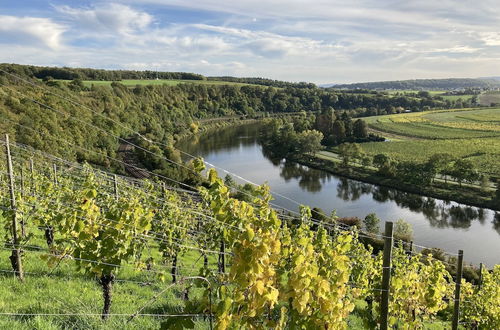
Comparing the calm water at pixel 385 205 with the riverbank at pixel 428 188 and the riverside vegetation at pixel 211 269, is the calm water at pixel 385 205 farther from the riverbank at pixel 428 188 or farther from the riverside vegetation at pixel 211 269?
the riverside vegetation at pixel 211 269

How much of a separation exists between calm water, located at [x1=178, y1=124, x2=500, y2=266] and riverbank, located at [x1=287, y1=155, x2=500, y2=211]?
2.17 ft

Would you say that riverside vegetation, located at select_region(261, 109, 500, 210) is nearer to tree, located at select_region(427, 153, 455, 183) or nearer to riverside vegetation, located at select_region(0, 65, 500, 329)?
tree, located at select_region(427, 153, 455, 183)

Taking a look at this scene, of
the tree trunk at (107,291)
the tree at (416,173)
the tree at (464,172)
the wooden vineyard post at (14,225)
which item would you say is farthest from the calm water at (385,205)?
the wooden vineyard post at (14,225)

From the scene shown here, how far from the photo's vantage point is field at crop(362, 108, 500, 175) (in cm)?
4791

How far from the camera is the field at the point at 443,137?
157ft

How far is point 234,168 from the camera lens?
46625 millimetres

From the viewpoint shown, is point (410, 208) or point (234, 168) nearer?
point (410, 208)

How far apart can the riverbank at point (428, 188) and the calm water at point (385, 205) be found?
661 mm

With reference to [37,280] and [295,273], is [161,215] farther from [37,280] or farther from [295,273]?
[295,273]

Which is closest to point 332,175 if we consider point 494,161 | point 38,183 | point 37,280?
point 494,161

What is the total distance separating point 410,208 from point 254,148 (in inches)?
1320

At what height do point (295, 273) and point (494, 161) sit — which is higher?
point (295, 273)

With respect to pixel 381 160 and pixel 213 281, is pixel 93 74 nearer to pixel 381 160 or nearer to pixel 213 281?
pixel 381 160

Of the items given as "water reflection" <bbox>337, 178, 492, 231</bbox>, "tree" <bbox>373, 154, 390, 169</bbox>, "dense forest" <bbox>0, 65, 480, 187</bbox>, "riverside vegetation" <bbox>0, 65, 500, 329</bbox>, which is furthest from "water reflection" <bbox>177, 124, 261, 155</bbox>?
"riverside vegetation" <bbox>0, 65, 500, 329</bbox>
